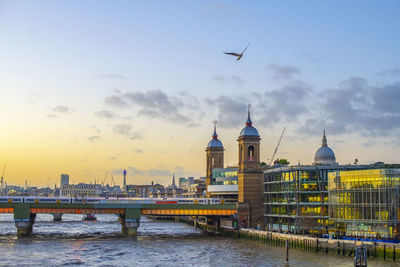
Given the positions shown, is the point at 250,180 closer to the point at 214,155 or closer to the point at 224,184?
the point at 224,184

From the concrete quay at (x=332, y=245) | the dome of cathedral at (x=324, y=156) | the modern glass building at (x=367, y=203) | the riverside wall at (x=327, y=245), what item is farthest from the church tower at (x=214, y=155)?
the modern glass building at (x=367, y=203)

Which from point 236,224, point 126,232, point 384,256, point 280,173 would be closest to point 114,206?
point 126,232

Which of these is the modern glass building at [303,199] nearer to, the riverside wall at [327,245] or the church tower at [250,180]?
the riverside wall at [327,245]

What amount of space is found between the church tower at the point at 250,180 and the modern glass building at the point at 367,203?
1328 inches

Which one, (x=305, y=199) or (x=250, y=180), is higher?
(x=250, y=180)

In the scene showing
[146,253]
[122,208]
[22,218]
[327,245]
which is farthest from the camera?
[122,208]

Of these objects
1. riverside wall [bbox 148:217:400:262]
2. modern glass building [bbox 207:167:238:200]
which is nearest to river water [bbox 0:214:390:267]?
riverside wall [bbox 148:217:400:262]

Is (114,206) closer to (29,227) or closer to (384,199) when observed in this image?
(29,227)

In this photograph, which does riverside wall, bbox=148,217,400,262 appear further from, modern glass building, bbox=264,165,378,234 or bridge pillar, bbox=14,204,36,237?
bridge pillar, bbox=14,204,36,237

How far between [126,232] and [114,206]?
7.54 metres

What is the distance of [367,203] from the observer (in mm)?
95375

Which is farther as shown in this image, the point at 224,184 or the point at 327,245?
the point at 224,184

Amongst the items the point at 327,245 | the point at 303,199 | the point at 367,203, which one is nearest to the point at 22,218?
the point at 303,199

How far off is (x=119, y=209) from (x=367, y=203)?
59537mm
